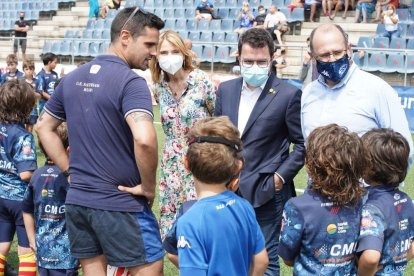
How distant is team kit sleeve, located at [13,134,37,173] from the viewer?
15.3ft

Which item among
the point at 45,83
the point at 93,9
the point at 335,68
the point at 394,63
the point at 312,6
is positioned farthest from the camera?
the point at 93,9

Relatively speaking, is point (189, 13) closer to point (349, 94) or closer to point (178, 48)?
point (178, 48)

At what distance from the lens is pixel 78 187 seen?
11.4ft

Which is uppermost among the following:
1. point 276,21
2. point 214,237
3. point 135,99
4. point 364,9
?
point 364,9

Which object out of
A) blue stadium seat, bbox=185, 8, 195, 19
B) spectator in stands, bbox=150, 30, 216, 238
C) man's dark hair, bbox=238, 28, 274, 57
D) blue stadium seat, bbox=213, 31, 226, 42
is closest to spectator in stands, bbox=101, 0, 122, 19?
blue stadium seat, bbox=185, 8, 195, 19

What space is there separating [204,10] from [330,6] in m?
4.89

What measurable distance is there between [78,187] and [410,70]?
1297cm

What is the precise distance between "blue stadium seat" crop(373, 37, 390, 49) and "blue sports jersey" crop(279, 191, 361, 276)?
14236 millimetres

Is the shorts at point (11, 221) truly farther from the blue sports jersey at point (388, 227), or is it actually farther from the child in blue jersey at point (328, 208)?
the blue sports jersey at point (388, 227)

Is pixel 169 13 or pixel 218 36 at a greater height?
pixel 169 13

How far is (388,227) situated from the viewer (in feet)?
10.3

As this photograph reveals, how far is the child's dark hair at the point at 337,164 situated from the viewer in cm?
304

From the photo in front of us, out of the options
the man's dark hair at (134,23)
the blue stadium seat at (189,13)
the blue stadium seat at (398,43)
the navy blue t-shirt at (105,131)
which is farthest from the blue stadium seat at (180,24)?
the navy blue t-shirt at (105,131)

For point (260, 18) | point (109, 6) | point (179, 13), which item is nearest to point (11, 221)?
point (260, 18)
